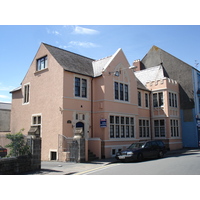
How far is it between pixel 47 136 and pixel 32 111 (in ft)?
11.5

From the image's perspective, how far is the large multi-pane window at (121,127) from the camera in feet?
65.4

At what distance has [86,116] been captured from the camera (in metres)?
19.4

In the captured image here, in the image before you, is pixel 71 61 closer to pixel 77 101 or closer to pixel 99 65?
pixel 99 65

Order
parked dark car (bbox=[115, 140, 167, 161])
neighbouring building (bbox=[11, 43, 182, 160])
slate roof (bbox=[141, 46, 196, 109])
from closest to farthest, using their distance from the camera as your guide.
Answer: parked dark car (bbox=[115, 140, 167, 161]), neighbouring building (bbox=[11, 43, 182, 160]), slate roof (bbox=[141, 46, 196, 109])

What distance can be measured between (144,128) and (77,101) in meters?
10.7

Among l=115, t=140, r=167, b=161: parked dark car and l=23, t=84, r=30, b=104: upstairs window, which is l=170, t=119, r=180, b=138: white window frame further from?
l=23, t=84, r=30, b=104: upstairs window

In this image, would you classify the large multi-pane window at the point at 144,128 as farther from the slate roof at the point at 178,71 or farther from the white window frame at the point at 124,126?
the slate roof at the point at 178,71

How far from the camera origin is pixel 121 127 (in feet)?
68.7

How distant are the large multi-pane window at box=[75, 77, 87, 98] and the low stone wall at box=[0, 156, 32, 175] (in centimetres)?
823

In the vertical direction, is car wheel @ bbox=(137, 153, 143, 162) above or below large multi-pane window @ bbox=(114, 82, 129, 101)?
below

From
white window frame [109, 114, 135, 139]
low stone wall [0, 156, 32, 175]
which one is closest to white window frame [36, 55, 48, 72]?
white window frame [109, 114, 135, 139]

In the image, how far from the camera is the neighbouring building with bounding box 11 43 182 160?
17859 mm

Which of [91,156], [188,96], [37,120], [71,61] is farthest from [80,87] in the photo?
[188,96]

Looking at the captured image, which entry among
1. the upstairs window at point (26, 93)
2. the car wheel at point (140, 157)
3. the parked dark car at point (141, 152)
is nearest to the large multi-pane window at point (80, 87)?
the upstairs window at point (26, 93)
